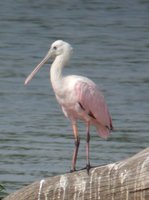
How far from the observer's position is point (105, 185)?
5457 mm

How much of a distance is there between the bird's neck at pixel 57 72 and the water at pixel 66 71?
335 centimetres

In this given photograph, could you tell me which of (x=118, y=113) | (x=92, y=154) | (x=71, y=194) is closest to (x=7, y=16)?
(x=118, y=113)

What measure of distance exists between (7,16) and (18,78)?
9.58m

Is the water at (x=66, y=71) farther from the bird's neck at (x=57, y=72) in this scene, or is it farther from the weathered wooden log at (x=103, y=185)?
the weathered wooden log at (x=103, y=185)

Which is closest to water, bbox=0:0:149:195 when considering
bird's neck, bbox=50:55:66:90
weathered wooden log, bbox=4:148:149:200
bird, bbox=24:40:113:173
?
bird, bbox=24:40:113:173

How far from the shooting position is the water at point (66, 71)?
12.9 m

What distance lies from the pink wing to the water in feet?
10.3

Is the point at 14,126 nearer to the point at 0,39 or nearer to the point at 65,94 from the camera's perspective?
the point at 65,94

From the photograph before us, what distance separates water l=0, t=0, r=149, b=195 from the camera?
1293 centimetres

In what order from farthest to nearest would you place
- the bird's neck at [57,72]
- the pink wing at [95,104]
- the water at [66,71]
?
the water at [66,71] < the pink wing at [95,104] < the bird's neck at [57,72]

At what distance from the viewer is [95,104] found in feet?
26.8

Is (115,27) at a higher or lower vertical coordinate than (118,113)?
lower

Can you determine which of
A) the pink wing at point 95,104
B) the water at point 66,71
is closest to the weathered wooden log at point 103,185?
the pink wing at point 95,104

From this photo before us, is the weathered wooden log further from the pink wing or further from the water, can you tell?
the water
